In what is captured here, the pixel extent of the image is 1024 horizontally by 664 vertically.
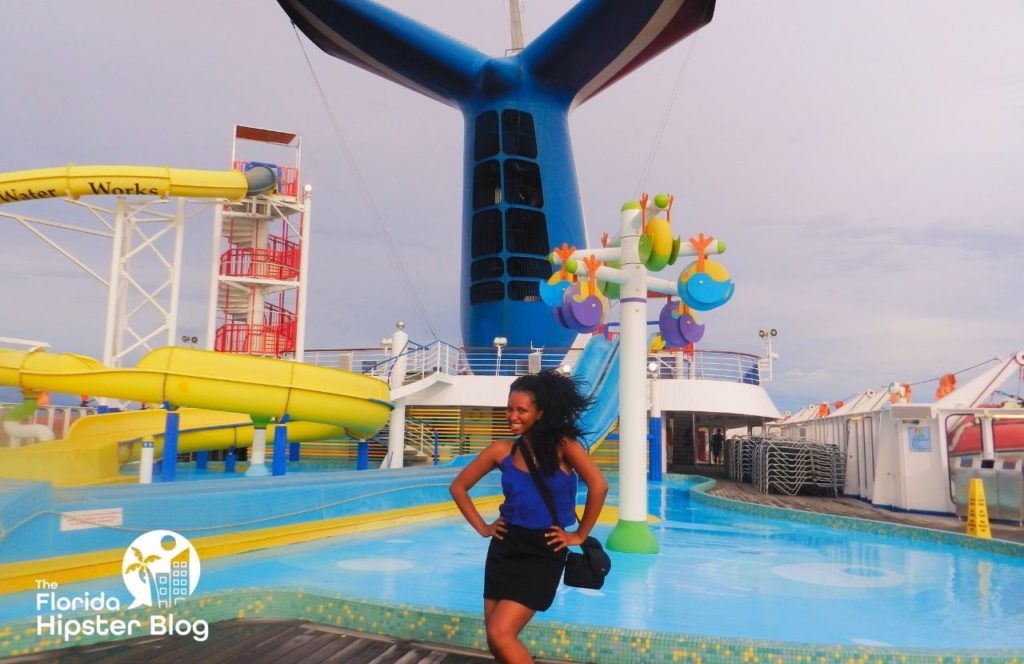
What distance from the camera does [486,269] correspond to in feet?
67.1

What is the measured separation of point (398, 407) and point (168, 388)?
573 cm

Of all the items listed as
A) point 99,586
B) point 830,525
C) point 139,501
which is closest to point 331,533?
point 139,501

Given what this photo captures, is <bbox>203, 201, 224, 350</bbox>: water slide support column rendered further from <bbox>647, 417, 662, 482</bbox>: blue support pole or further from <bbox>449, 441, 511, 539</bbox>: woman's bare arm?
<bbox>449, 441, 511, 539</bbox>: woman's bare arm

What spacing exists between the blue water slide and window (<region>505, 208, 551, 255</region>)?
5.04 meters

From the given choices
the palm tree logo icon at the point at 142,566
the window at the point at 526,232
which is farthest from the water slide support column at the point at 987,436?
the window at the point at 526,232

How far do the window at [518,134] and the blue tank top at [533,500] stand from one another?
18.7m

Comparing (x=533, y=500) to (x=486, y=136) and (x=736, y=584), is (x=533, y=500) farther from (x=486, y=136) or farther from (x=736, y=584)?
(x=486, y=136)

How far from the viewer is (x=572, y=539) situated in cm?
255

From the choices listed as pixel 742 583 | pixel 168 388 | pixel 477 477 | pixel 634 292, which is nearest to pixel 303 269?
pixel 168 388

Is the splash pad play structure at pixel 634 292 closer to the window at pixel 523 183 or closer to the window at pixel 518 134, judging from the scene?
the window at pixel 523 183

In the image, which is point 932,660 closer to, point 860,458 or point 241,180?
point 860,458

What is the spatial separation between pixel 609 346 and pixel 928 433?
7.13 m

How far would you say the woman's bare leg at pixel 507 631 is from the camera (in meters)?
2.43

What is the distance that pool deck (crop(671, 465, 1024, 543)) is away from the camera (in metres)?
8.88
